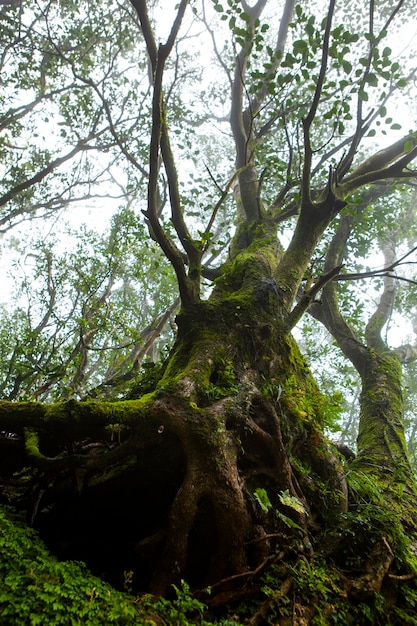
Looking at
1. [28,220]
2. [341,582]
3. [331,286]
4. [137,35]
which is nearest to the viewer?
[341,582]

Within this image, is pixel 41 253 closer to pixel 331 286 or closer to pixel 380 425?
pixel 331 286

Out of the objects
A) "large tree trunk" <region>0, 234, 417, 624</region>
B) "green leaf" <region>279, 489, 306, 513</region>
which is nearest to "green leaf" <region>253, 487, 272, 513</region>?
"large tree trunk" <region>0, 234, 417, 624</region>

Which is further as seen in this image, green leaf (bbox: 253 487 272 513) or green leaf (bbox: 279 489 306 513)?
green leaf (bbox: 279 489 306 513)

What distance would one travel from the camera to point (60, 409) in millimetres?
2725

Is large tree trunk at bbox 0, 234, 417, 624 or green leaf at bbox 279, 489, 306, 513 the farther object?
green leaf at bbox 279, 489, 306, 513

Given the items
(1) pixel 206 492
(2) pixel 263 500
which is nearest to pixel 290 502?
Result: (2) pixel 263 500

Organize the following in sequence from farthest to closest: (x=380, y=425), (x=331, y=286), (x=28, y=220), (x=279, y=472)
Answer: (x=28, y=220), (x=331, y=286), (x=380, y=425), (x=279, y=472)

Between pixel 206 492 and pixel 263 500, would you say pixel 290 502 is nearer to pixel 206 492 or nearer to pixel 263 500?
pixel 263 500

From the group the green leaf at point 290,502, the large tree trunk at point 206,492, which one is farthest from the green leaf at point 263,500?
the green leaf at point 290,502

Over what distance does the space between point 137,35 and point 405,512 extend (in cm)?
1552

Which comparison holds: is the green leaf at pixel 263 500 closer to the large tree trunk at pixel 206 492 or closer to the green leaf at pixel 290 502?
the large tree trunk at pixel 206 492

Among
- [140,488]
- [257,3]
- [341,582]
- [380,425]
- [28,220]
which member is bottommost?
[341,582]

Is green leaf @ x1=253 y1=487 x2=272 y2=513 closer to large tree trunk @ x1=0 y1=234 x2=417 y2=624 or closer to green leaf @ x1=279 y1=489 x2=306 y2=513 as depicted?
large tree trunk @ x1=0 y1=234 x2=417 y2=624

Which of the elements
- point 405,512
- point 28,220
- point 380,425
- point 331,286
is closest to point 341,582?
point 405,512
